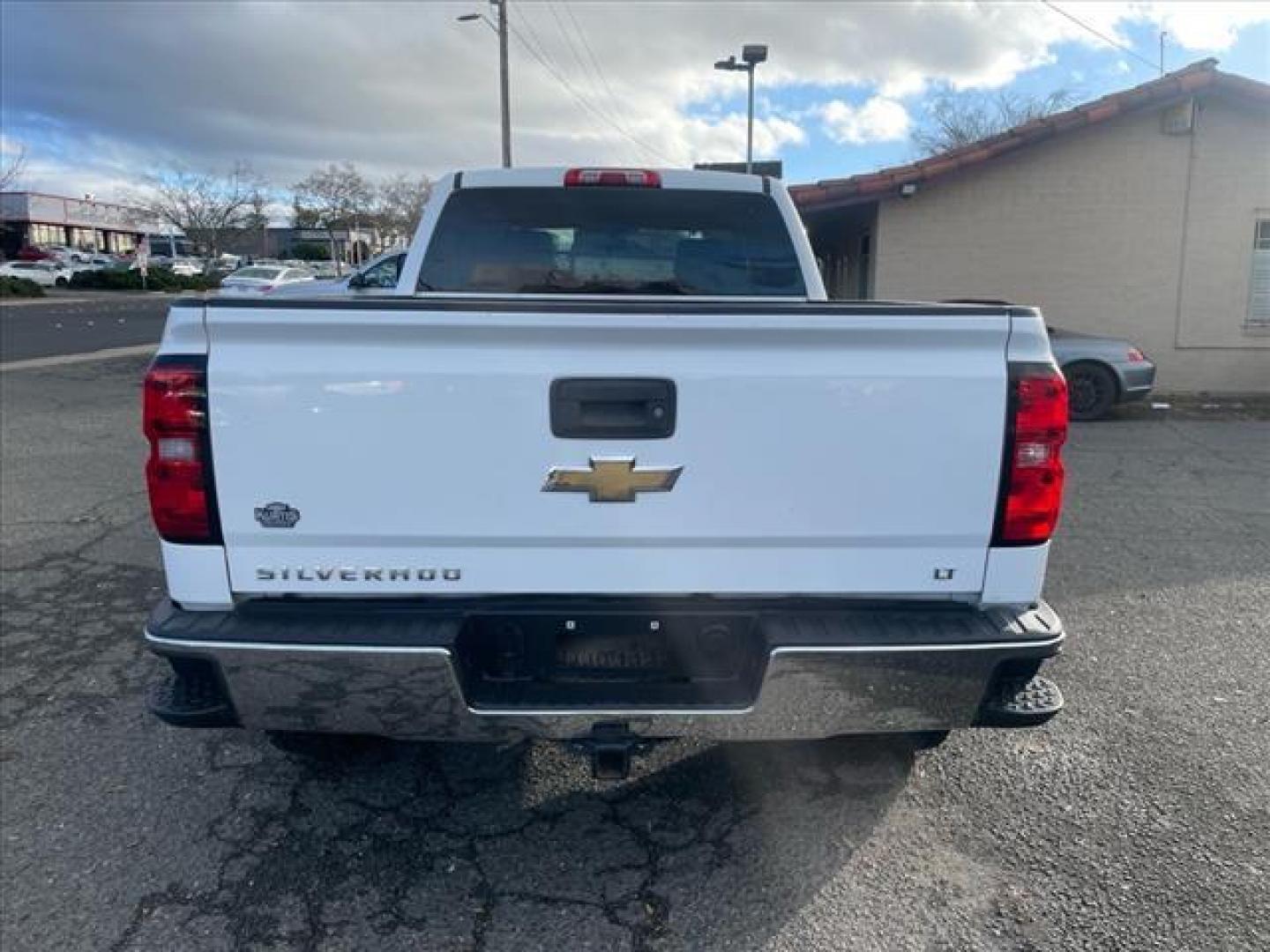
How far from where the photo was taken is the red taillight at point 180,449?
2316 mm

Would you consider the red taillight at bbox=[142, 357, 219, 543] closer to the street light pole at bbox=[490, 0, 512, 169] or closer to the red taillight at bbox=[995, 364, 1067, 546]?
the red taillight at bbox=[995, 364, 1067, 546]

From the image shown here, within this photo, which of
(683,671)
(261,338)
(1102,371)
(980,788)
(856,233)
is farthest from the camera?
(856,233)

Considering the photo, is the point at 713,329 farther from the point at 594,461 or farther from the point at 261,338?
the point at 261,338

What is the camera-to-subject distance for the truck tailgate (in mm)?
2328

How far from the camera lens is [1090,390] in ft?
37.8

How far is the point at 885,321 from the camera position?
2.37 m

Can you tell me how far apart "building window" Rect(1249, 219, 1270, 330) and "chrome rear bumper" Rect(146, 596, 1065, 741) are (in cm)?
1441

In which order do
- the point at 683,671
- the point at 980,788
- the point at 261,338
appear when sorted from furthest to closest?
the point at 980,788 → the point at 683,671 → the point at 261,338

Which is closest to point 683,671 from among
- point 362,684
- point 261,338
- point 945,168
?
point 362,684

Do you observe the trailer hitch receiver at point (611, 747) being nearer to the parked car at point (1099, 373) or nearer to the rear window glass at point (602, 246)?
the rear window glass at point (602, 246)

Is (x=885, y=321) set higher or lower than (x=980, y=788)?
higher

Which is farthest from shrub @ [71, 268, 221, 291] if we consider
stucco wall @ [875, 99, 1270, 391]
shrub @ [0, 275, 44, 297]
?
stucco wall @ [875, 99, 1270, 391]

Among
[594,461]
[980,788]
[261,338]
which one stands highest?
[261,338]

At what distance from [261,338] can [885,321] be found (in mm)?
1605
